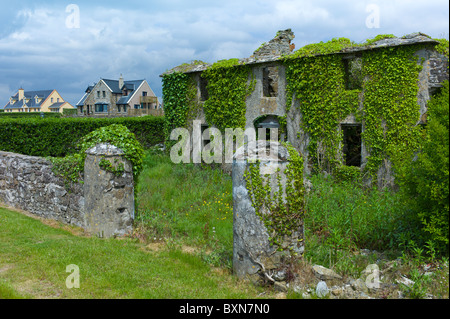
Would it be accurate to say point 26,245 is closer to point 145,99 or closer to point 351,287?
point 351,287

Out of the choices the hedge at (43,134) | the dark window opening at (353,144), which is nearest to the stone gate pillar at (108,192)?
the hedge at (43,134)

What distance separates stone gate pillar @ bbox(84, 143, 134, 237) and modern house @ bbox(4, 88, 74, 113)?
61.9 meters

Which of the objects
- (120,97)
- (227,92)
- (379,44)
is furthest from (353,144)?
(120,97)

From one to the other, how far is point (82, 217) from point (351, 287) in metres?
6.88

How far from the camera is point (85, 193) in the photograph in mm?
9281

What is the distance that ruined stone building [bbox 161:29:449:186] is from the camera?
1257cm

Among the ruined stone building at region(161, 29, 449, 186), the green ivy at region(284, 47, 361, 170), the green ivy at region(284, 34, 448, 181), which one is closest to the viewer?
the ruined stone building at region(161, 29, 449, 186)

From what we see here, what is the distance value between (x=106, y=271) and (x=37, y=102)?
66.8 metres

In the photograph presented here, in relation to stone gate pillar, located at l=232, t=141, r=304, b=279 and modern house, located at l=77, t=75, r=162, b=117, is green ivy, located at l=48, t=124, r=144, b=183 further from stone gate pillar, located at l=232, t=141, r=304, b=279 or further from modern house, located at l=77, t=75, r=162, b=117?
modern house, located at l=77, t=75, r=162, b=117

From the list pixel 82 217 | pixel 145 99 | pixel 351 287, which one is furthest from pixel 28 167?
pixel 145 99

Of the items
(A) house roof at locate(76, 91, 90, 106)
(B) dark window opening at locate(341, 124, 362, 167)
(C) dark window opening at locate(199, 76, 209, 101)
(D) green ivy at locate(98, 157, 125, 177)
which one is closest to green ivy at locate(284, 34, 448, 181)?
(B) dark window opening at locate(341, 124, 362, 167)

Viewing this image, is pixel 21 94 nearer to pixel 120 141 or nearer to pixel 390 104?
pixel 120 141

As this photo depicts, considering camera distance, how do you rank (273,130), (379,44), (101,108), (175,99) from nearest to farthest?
(379,44) < (273,130) < (175,99) < (101,108)

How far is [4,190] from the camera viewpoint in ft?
41.5
